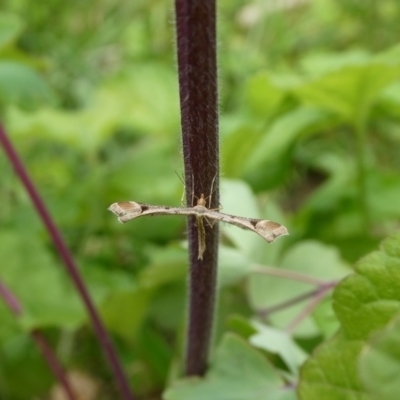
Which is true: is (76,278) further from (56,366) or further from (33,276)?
(33,276)

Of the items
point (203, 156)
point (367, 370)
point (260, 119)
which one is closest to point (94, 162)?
point (260, 119)

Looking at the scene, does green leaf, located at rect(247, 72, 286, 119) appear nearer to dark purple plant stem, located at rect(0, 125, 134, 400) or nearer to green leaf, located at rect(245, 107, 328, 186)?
green leaf, located at rect(245, 107, 328, 186)

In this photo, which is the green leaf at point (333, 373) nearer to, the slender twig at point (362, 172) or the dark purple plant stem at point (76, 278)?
the dark purple plant stem at point (76, 278)

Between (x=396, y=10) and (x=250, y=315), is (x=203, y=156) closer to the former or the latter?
(x=250, y=315)

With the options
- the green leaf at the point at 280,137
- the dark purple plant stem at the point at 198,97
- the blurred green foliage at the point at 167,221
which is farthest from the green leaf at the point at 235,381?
the green leaf at the point at 280,137

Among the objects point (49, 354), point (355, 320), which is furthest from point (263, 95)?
point (355, 320)

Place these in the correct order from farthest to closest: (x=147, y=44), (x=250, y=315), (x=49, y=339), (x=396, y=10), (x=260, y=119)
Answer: (x=147, y=44)
(x=396, y=10)
(x=260, y=119)
(x=49, y=339)
(x=250, y=315)
